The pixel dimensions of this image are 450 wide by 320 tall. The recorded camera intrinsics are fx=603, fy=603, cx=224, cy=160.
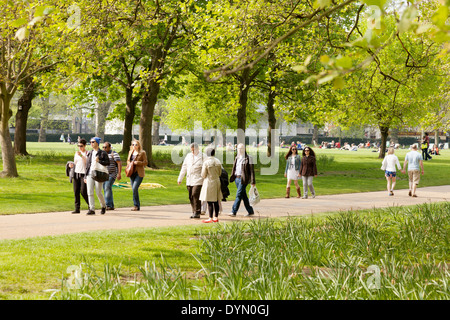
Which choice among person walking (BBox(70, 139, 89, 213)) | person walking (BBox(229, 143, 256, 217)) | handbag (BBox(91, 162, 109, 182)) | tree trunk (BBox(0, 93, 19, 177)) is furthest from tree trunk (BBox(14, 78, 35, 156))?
person walking (BBox(229, 143, 256, 217))

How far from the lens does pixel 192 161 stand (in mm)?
13422

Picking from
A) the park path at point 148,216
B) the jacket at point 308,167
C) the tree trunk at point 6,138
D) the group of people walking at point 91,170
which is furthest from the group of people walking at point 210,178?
the tree trunk at point 6,138

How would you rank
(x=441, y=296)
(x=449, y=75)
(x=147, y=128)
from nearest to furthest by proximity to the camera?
(x=441, y=296)
(x=449, y=75)
(x=147, y=128)

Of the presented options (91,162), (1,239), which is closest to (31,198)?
(91,162)

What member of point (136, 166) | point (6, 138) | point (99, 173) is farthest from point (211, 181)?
point (6, 138)

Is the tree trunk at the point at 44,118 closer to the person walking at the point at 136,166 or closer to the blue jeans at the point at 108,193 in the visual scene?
the blue jeans at the point at 108,193

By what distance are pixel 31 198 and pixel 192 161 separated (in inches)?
235

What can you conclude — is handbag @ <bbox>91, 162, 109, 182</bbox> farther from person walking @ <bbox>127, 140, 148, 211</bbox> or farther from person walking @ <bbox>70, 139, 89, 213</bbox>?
person walking @ <bbox>127, 140, 148, 211</bbox>

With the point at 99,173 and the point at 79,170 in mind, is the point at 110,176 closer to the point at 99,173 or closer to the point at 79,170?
the point at 79,170

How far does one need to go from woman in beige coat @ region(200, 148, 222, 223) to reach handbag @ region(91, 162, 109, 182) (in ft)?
8.05

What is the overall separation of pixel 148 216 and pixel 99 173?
149 centimetres

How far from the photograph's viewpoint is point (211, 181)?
1280 centimetres

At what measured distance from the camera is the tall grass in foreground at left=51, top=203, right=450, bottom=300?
18.1 ft

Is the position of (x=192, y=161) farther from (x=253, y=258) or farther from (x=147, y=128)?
(x=147, y=128)
